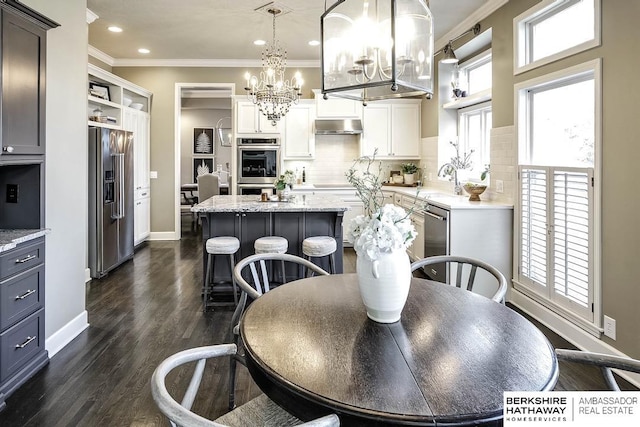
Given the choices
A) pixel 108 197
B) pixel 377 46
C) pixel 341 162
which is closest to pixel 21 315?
pixel 377 46

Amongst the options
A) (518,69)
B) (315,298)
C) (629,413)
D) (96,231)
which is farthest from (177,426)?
(96,231)

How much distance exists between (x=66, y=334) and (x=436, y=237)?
342 centimetres

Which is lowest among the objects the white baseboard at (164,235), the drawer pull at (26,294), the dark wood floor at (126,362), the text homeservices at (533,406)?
the dark wood floor at (126,362)

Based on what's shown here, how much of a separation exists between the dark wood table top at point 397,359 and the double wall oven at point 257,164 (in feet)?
16.8

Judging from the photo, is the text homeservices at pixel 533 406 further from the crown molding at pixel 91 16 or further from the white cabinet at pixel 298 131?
the white cabinet at pixel 298 131

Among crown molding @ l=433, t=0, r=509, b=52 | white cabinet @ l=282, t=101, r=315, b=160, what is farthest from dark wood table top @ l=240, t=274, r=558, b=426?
white cabinet @ l=282, t=101, r=315, b=160

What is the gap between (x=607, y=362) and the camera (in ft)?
4.46

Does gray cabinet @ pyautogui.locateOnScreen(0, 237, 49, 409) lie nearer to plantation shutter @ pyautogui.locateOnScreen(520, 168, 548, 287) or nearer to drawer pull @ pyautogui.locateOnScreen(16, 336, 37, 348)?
drawer pull @ pyautogui.locateOnScreen(16, 336, 37, 348)

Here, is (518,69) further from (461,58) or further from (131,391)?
(131,391)

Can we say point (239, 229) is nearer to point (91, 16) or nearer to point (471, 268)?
point (471, 268)

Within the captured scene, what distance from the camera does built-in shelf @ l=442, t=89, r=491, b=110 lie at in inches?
188

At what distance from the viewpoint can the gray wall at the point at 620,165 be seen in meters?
2.66

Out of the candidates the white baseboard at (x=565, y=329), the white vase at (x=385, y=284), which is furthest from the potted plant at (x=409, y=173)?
the white vase at (x=385, y=284)

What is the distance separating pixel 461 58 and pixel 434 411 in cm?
554
